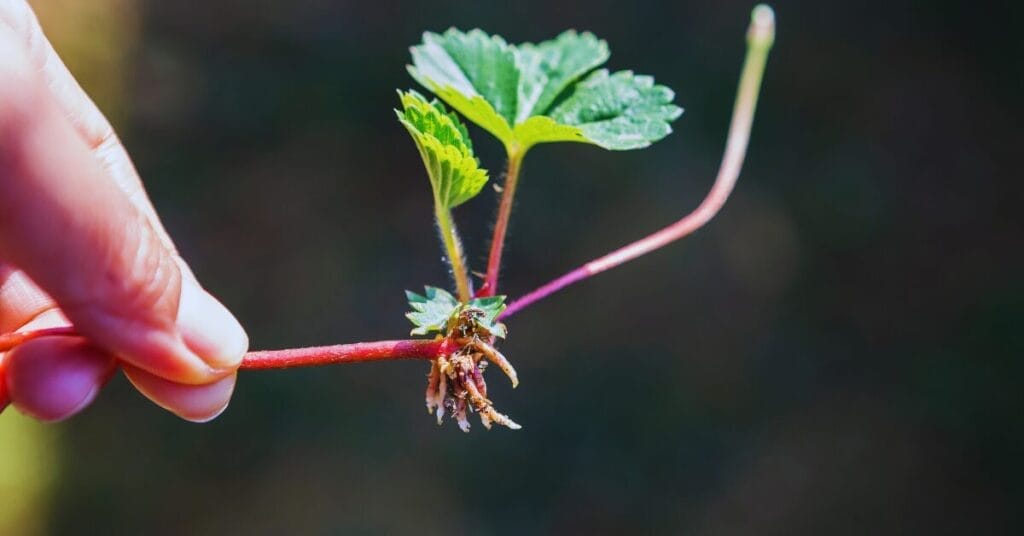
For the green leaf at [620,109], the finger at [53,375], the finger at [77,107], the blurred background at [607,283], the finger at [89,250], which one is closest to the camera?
the finger at [89,250]

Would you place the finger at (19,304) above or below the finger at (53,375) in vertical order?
below

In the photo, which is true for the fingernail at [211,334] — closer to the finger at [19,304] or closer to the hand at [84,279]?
the hand at [84,279]

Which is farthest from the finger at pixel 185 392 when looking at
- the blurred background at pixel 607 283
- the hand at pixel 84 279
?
the blurred background at pixel 607 283

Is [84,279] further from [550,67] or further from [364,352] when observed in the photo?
[550,67]

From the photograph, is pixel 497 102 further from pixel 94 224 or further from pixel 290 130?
pixel 290 130

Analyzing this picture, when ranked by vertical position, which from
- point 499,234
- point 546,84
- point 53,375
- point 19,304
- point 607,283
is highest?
point 546,84

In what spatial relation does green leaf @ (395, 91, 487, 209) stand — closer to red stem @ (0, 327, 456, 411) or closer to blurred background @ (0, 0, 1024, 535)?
red stem @ (0, 327, 456, 411)

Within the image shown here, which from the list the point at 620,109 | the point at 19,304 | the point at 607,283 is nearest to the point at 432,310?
the point at 620,109
